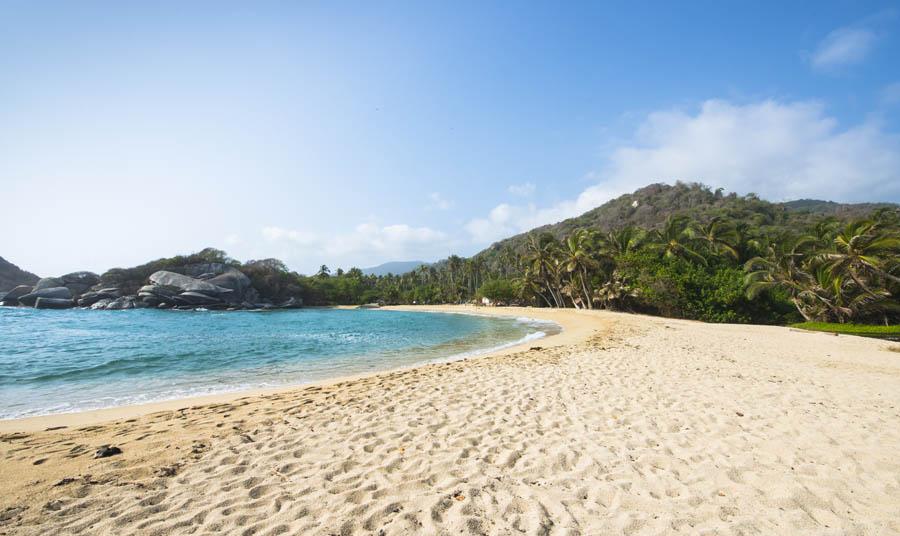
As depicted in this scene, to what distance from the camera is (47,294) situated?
244 ft

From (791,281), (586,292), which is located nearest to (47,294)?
(586,292)

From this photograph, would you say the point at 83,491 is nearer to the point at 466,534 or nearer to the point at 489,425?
the point at 466,534

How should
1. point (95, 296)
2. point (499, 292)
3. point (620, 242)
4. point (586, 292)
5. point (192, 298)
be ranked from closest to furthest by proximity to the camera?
point (586, 292), point (620, 242), point (499, 292), point (192, 298), point (95, 296)

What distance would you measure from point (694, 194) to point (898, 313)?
10996cm

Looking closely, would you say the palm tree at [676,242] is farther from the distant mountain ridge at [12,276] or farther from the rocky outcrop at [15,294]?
the distant mountain ridge at [12,276]

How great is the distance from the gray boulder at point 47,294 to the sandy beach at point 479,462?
96.8 meters

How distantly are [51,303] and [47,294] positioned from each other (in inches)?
115

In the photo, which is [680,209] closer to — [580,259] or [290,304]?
[580,259]

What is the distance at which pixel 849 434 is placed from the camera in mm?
5508

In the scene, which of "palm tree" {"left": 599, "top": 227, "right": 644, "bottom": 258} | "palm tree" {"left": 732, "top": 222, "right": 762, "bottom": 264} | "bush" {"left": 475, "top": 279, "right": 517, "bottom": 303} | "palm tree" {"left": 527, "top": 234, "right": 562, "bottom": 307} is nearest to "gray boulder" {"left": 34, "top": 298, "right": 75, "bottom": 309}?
"bush" {"left": 475, "top": 279, "right": 517, "bottom": 303}

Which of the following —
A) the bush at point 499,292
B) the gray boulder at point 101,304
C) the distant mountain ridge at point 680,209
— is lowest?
the gray boulder at point 101,304

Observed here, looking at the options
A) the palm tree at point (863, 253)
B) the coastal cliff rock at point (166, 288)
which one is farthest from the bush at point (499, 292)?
the coastal cliff rock at point (166, 288)

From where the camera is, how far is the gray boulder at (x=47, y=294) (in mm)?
74750

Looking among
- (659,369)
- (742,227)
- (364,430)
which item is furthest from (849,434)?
(742,227)
